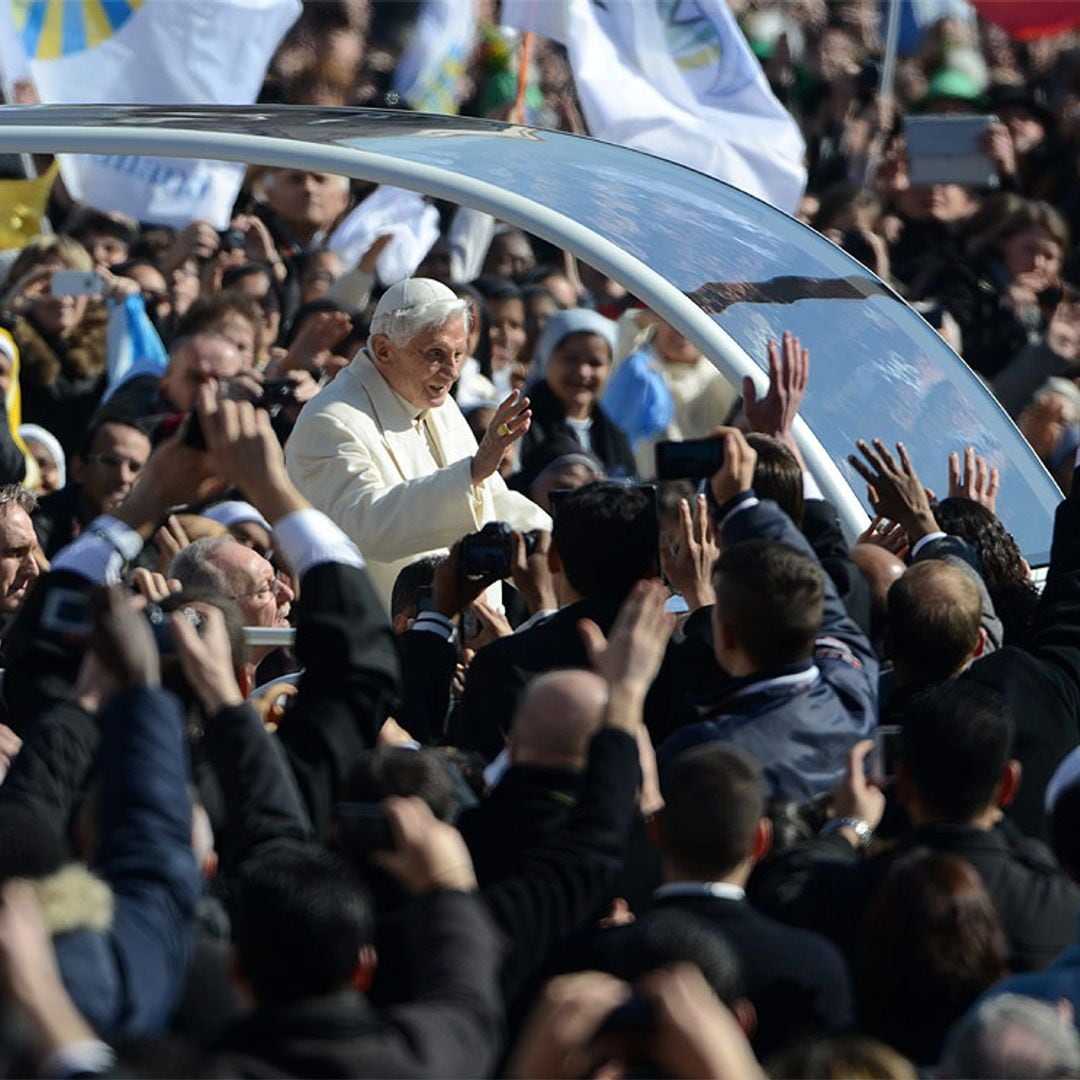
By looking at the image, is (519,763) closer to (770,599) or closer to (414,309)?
(770,599)

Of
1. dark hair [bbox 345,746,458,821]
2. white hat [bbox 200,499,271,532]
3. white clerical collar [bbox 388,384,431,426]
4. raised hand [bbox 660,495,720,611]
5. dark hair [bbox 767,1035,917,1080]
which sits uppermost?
dark hair [bbox 767,1035,917,1080]

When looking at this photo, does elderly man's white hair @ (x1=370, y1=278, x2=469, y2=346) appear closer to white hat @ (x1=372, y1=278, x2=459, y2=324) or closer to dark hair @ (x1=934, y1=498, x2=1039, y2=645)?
white hat @ (x1=372, y1=278, x2=459, y2=324)

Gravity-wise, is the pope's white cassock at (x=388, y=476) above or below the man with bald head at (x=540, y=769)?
below

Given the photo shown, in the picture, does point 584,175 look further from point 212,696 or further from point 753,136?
point 212,696

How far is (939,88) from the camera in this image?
13.2m

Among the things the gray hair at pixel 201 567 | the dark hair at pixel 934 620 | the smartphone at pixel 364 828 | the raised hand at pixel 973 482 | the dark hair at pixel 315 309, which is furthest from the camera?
the dark hair at pixel 315 309

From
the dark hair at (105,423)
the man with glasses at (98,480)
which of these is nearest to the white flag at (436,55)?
the dark hair at (105,423)

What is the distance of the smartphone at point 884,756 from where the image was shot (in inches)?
164

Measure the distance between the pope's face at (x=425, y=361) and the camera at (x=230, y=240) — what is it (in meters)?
3.71

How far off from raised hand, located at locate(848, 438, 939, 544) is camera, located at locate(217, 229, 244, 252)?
512cm

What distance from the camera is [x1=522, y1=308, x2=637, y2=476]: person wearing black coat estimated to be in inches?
362

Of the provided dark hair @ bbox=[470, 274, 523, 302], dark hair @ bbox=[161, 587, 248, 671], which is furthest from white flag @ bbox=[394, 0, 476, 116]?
dark hair @ bbox=[161, 587, 248, 671]

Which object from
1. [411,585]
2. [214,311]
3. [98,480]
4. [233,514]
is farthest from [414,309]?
[214,311]

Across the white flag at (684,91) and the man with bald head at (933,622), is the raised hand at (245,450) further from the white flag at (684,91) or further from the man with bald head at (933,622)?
the white flag at (684,91)
